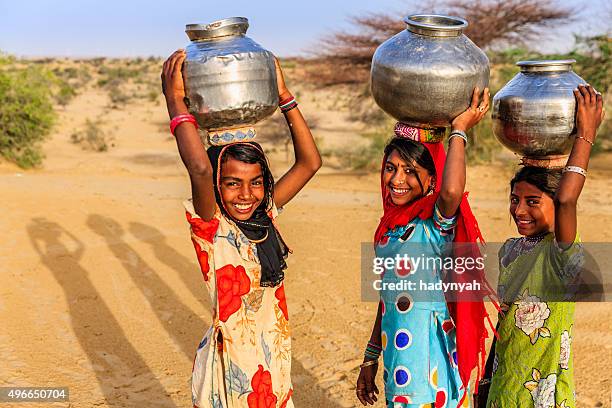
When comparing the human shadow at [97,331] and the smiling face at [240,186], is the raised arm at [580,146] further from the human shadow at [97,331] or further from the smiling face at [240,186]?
the human shadow at [97,331]

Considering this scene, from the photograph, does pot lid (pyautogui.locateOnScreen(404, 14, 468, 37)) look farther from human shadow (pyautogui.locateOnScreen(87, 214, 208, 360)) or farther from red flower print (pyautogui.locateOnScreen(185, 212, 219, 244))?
human shadow (pyautogui.locateOnScreen(87, 214, 208, 360))

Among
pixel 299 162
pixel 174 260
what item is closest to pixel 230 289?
pixel 299 162

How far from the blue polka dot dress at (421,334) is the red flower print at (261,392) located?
0.41 m

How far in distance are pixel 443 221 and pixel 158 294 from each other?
4.06m

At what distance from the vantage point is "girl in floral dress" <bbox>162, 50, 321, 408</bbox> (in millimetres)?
2332

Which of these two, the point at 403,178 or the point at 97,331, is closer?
the point at 403,178

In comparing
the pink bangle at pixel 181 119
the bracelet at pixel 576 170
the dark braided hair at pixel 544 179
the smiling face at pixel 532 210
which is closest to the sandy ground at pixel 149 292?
the smiling face at pixel 532 210

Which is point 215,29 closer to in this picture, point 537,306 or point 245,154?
point 245,154

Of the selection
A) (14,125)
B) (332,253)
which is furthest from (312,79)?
(332,253)

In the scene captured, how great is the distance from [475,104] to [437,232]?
0.46 m

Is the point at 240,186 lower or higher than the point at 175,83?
lower

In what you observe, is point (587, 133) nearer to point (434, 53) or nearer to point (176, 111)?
point (434, 53)

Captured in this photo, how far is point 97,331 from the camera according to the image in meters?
5.03

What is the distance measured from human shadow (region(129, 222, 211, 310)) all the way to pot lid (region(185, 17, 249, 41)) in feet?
12.3
